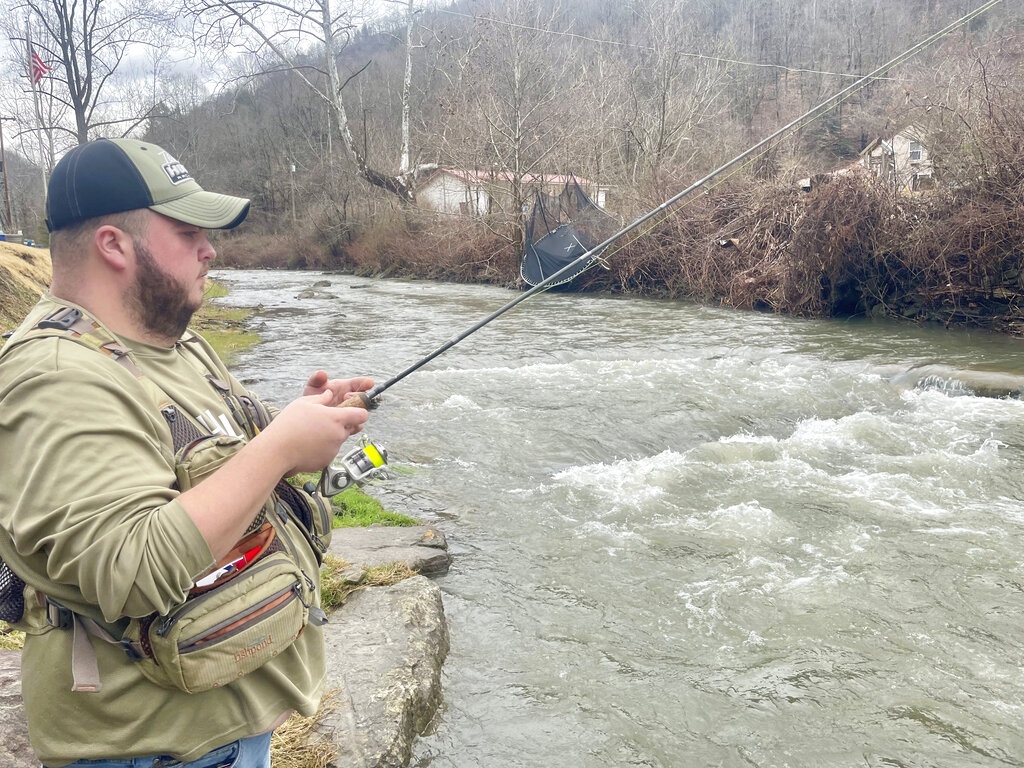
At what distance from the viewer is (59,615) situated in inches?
57.4

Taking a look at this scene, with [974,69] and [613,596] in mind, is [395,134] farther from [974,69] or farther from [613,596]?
[613,596]

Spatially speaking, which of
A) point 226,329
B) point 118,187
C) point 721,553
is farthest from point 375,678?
point 226,329

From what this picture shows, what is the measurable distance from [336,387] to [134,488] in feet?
2.91

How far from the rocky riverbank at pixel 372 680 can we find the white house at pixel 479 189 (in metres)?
19.9

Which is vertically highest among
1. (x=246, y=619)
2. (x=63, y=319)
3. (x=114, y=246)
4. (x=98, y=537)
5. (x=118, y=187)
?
(x=118, y=187)

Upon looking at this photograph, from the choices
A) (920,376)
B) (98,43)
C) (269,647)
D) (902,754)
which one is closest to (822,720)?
(902,754)

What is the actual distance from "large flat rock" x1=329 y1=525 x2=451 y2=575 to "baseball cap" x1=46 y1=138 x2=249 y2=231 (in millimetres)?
3525

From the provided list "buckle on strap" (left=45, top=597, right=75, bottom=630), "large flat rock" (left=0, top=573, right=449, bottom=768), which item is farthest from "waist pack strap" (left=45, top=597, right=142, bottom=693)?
"large flat rock" (left=0, top=573, right=449, bottom=768)

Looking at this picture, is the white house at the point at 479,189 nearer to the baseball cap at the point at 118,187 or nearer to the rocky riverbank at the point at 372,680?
the rocky riverbank at the point at 372,680

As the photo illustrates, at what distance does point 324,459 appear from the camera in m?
1.58

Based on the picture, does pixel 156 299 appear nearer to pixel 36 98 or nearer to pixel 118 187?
pixel 118 187

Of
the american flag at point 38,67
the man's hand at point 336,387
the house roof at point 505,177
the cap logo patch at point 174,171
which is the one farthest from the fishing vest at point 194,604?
the house roof at point 505,177

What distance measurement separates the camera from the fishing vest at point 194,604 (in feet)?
4.80

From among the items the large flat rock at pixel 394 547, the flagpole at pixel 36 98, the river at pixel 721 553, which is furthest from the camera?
the flagpole at pixel 36 98
